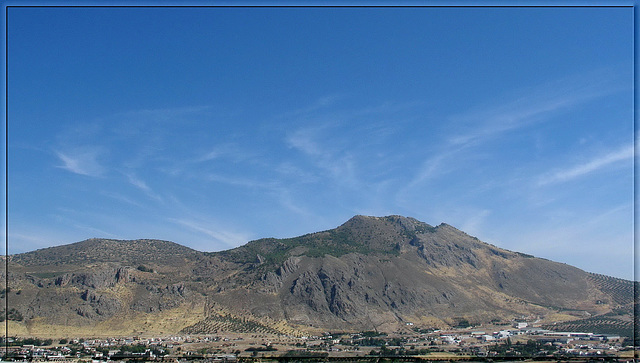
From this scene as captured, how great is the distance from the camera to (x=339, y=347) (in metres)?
120

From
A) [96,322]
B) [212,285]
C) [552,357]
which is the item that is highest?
[212,285]

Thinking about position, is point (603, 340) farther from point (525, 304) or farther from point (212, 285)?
point (212, 285)

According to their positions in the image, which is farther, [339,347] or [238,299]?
[238,299]

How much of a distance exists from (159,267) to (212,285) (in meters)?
21.1

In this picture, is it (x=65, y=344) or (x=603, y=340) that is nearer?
(x=65, y=344)

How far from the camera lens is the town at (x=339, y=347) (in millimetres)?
93062

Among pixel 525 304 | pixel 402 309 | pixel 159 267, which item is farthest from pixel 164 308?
pixel 525 304

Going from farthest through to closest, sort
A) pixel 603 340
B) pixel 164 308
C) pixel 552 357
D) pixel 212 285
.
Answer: pixel 212 285
pixel 164 308
pixel 603 340
pixel 552 357

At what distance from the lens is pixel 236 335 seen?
452 feet

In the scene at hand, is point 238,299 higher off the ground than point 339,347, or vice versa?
point 238,299

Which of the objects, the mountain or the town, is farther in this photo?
the mountain

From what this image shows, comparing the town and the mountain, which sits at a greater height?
the mountain

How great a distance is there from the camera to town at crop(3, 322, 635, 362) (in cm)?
9306

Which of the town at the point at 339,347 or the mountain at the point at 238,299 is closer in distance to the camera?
the town at the point at 339,347
